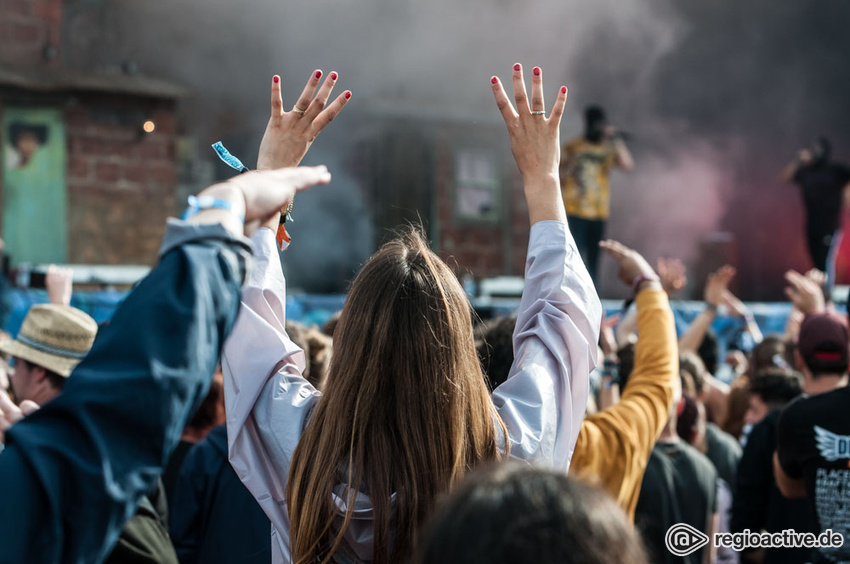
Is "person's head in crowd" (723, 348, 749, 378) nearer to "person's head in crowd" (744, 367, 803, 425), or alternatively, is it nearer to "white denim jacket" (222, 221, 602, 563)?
"person's head in crowd" (744, 367, 803, 425)

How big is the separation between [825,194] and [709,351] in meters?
5.83

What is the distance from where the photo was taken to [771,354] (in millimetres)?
3982

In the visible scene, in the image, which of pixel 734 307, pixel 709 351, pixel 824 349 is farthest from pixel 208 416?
pixel 734 307

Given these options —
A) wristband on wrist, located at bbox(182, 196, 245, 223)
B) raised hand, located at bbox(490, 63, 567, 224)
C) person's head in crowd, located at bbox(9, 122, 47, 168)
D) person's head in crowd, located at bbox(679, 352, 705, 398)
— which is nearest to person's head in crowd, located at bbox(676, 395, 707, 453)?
person's head in crowd, located at bbox(679, 352, 705, 398)

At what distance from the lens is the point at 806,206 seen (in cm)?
1030

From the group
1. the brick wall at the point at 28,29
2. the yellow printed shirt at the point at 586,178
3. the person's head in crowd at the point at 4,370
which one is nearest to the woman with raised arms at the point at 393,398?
the person's head in crowd at the point at 4,370

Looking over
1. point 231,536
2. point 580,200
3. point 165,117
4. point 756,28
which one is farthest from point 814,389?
point 756,28

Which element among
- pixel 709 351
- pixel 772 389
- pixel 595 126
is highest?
pixel 595 126

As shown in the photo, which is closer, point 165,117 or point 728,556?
point 728,556

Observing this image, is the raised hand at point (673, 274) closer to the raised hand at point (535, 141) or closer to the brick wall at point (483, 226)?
the raised hand at point (535, 141)

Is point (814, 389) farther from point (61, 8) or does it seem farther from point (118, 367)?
point (61, 8)

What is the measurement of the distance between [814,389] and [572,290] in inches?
65.9
